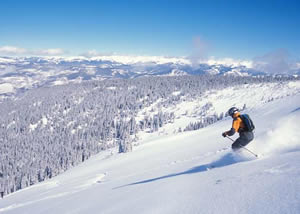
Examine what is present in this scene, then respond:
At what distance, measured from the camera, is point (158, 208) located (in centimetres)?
671

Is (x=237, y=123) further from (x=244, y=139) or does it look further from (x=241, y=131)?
(x=244, y=139)

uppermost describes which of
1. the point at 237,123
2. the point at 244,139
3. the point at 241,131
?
the point at 237,123

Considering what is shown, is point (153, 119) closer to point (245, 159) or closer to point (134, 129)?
point (134, 129)

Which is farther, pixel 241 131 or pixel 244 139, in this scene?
pixel 241 131

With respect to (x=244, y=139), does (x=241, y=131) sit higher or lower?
higher

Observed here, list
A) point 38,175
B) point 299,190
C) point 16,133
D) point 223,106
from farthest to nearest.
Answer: point 16,133, point 223,106, point 38,175, point 299,190

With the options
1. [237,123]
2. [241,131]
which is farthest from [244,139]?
[237,123]

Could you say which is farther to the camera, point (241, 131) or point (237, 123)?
point (241, 131)

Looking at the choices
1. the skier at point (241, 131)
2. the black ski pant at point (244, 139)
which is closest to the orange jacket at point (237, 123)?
the skier at point (241, 131)

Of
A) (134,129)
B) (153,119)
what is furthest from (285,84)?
(134,129)

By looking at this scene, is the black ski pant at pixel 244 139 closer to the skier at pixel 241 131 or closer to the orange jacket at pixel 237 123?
the skier at pixel 241 131

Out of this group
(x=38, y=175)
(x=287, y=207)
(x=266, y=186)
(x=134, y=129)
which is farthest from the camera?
(x=134, y=129)

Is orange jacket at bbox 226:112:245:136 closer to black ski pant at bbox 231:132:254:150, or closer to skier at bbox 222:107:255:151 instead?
skier at bbox 222:107:255:151

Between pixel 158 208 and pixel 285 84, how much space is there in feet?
724
